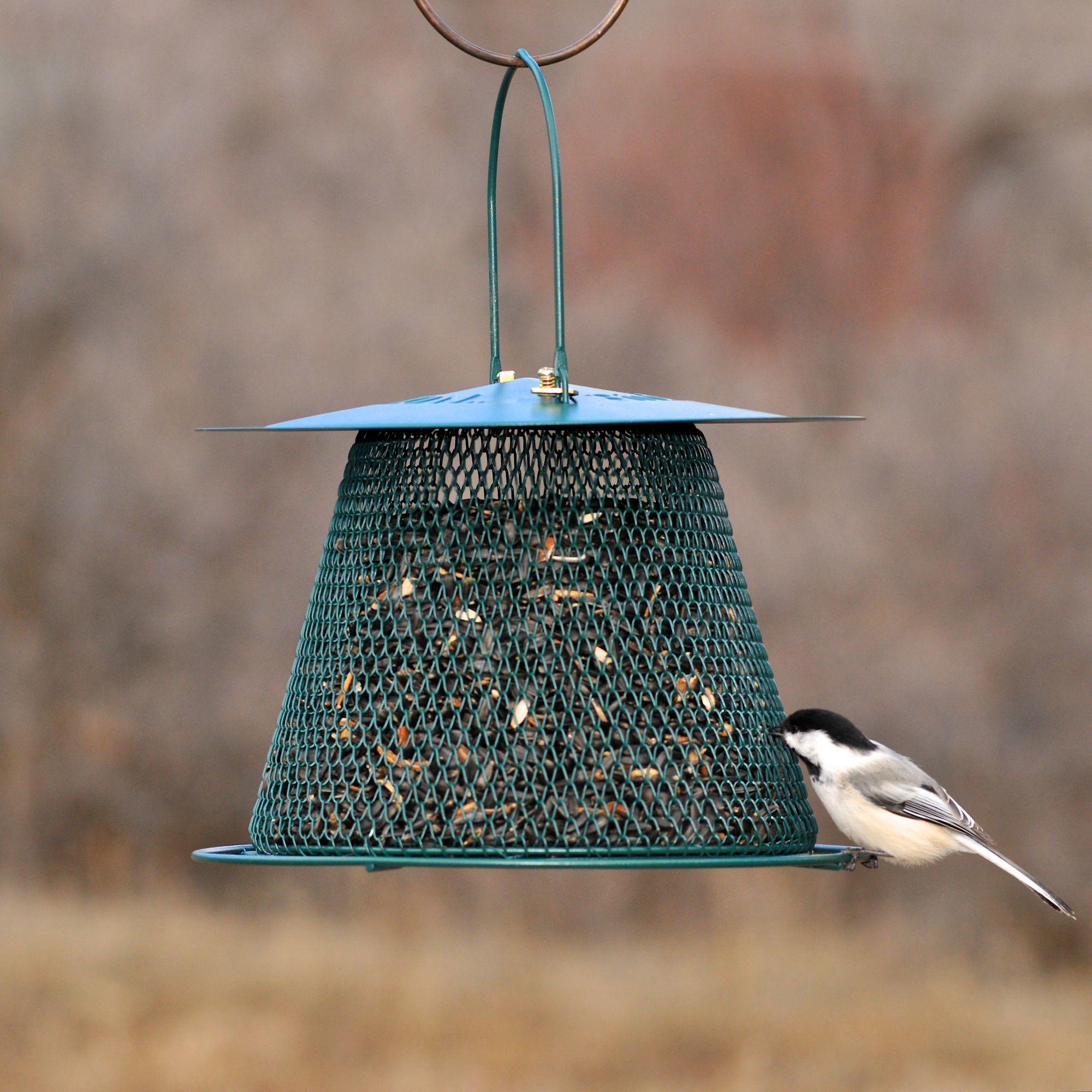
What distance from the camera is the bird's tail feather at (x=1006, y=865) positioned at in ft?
16.8

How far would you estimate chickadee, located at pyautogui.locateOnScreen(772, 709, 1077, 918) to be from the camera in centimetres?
509

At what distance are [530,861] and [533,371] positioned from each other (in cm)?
710

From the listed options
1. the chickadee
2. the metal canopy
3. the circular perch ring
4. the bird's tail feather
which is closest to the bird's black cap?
the chickadee

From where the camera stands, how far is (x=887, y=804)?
17.5ft

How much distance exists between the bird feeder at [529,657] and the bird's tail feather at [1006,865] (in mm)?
651

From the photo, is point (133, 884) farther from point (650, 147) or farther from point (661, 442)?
point (661, 442)

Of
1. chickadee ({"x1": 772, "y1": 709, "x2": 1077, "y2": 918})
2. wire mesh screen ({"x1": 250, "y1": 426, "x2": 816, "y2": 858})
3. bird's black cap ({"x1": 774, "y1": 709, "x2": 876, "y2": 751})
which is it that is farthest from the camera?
chickadee ({"x1": 772, "y1": 709, "x2": 1077, "y2": 918})

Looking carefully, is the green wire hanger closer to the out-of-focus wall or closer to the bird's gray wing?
the bird's gray wing

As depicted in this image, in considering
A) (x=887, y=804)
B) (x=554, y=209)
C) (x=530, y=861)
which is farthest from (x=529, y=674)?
(x=887, y=804)

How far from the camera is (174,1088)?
33.6ft

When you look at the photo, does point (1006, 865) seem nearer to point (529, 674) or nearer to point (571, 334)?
point (529, 674)

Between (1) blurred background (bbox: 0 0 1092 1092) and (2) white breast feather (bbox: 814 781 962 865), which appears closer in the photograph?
(2) white breast feather (bbox: 814 781 962 865)

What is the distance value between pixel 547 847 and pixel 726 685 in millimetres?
720

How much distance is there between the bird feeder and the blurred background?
6375 mm
